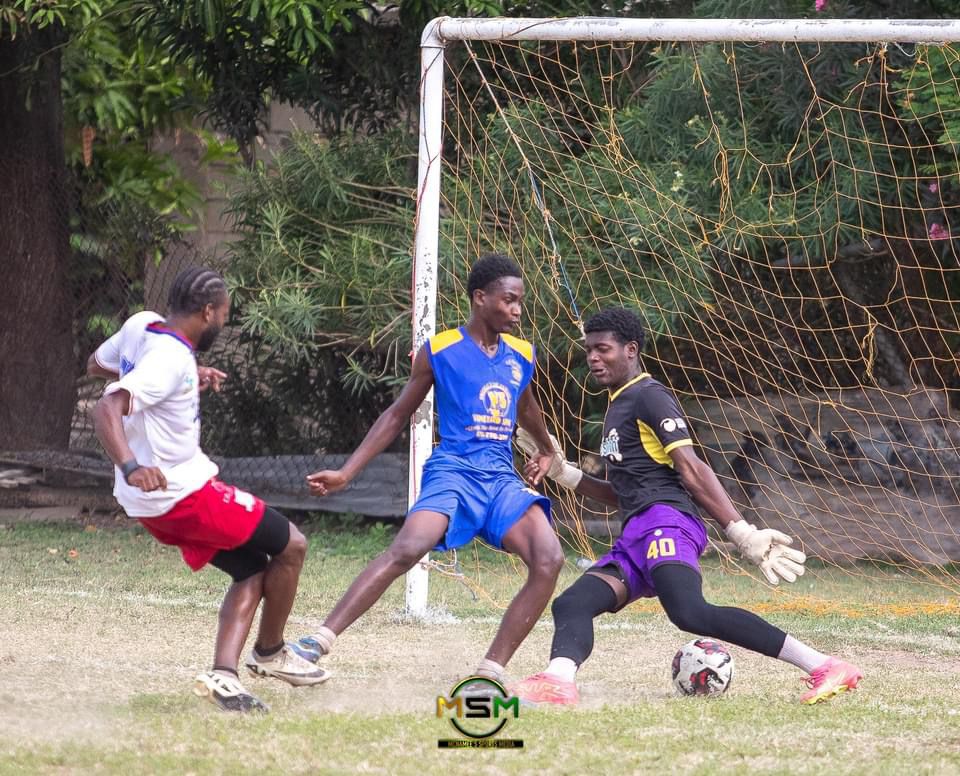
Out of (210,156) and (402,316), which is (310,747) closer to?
(402,316)

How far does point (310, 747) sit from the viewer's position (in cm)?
394

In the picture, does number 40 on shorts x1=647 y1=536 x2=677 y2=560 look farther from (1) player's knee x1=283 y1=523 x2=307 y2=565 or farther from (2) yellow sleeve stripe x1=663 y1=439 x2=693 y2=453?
(1) player's knee x1=283 y1=523 x2=307 y2=565

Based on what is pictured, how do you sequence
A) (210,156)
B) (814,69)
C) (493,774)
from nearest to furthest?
Result: (493,774)
(814,69)
(210,156)

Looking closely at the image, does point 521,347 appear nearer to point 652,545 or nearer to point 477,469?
point 477,469

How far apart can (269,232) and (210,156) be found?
5.24 m

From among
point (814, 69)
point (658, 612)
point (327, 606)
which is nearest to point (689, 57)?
point (814, 69)

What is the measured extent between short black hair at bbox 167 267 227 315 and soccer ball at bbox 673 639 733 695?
6.91ft

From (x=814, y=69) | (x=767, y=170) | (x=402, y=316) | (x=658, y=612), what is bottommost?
(x=658, y=612)

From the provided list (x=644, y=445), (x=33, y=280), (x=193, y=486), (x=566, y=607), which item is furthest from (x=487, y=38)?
(x=33, y=280)

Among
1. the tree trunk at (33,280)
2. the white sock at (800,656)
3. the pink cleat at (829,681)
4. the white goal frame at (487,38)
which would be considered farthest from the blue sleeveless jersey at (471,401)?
the tree trunk at (33,280)

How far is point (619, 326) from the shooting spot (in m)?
5.19

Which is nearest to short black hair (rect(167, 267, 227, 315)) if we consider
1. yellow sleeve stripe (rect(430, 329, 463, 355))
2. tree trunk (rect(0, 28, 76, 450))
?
yellow sleeve stripe (rect(430, 329, 463, 355))

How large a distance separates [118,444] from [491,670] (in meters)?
1.55

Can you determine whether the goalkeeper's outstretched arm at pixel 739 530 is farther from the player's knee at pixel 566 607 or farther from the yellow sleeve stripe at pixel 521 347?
the yellow sleeve stripe at pixel 521 347
